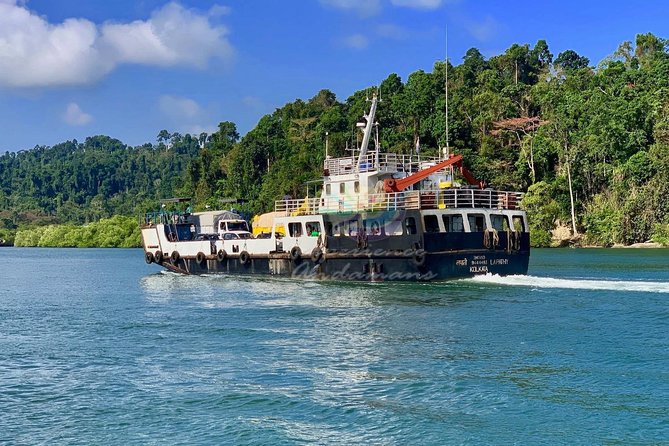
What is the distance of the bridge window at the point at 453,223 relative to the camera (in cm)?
3212

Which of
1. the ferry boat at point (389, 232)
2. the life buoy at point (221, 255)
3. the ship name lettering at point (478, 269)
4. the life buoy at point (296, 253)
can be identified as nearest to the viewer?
the ferry boat at point (389, 232)

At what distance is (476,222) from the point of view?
108 feet

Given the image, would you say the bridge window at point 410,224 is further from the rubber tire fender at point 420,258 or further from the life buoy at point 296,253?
the life buoy at point 296,253

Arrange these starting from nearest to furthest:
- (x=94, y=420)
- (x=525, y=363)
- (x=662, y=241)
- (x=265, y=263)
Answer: (x=94, y=420), (x=525, y=363), (x=265, y=263), (x=662, y=241)

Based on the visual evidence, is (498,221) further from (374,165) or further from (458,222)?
(374,165)

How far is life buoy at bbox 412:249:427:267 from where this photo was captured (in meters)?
31.0

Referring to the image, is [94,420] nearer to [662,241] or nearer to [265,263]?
[265,263]

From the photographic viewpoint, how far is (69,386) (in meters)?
16.1

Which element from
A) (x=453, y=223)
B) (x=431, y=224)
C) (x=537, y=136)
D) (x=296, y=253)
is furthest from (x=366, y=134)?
(x=537, y=136)

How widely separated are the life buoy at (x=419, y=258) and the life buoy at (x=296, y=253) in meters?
6.51

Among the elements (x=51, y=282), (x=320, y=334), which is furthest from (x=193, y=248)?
(x=320, y=334)

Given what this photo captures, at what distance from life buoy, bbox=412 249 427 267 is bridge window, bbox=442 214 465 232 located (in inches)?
70.0

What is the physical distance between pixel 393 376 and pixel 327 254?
60.3ft

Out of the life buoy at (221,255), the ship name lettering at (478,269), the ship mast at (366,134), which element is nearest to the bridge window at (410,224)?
the ship name lettering at (478,269)
